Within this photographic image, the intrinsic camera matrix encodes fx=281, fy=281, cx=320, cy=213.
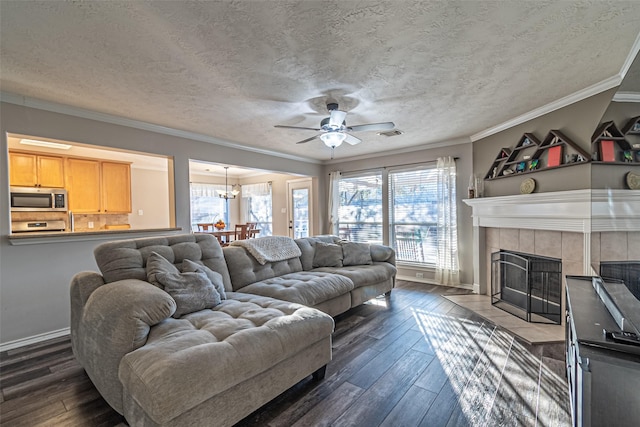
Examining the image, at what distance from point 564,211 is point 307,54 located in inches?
118

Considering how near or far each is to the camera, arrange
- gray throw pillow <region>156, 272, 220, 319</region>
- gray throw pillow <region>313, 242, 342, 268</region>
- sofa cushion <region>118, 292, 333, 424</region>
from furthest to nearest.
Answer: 1. gray throw pillow <region>313, 242, 342, 268</region>
2. gray throw pillow <region>156, 272, 220, 319</region>
3. sofa cushion <region>118, 292, 333, 424</region>

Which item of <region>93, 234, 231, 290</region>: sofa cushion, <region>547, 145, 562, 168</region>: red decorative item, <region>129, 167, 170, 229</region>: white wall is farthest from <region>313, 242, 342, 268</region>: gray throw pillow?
<region>129, 167, 170, 229</region>: white wall

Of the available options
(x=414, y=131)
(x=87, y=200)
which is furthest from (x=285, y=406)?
(x=87, y=200)

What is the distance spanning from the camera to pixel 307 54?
2.03 metres

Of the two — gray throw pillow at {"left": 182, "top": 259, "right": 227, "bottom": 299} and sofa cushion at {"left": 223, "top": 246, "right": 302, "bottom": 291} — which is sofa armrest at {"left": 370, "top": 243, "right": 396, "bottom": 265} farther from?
gray throw pillow at {"left": 182, "top": 259, "right": 227, "bottom": 299}

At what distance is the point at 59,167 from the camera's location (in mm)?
4891

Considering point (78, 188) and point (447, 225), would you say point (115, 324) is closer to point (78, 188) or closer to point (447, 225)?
point (447, 225)

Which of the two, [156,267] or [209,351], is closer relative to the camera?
[209,351]

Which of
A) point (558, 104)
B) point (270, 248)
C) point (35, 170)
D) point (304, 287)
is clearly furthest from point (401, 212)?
point (35, 170)

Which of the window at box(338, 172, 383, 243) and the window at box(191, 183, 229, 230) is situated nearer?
the window at box(338, 172, 383, 243)

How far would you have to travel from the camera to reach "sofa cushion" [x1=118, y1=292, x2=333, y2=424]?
4.11 feet

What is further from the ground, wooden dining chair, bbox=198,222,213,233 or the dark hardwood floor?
wooden dining chair, bbox=198,222,213,233

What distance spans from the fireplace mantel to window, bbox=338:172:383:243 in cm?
175

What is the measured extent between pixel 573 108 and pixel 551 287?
1.95 m
